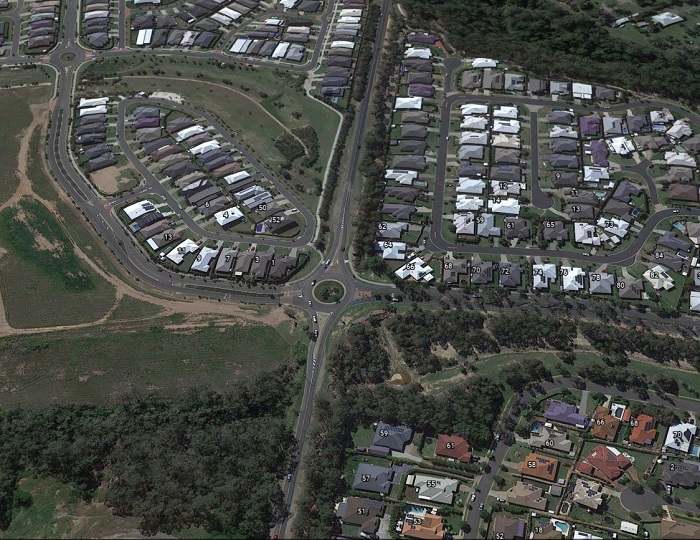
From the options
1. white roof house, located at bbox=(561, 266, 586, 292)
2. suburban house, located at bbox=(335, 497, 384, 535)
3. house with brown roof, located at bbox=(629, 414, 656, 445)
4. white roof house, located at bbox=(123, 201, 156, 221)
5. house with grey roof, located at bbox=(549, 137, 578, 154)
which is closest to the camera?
suburban house, located at bbox=(335, 497, 384, 535)

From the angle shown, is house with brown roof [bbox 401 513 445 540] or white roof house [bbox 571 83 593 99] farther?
white roof house [bbox 571 83 593 99]

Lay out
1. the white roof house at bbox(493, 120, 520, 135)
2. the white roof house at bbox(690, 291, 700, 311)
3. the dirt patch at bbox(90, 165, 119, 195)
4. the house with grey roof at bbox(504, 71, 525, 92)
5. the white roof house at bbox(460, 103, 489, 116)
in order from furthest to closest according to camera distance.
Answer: the house with grey roof at bbox(504, 71, 525, 92) → the white roof house at bbox(460, 103, 489, 116) → the white roof house at bbox(493, 120, 520, 135) → the dirt patch at bbox(90, 165, 119, 195) → the white roof house at bbox(690, 291, 700, 311)

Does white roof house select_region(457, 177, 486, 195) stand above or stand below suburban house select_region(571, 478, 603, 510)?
above

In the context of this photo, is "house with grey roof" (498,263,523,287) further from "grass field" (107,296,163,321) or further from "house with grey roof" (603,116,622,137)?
"grass field" (107,296,163,321)

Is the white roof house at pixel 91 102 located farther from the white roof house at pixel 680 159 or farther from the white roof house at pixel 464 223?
the white roof house at pixel 680 159

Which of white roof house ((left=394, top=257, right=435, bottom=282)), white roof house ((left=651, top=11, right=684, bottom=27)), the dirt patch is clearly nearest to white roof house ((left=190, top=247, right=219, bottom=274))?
the dirt patch

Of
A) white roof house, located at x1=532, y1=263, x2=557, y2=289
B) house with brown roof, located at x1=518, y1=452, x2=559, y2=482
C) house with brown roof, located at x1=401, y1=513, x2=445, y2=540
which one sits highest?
white roof house, located at x1=532, y1=263, x2=557, y2=289
